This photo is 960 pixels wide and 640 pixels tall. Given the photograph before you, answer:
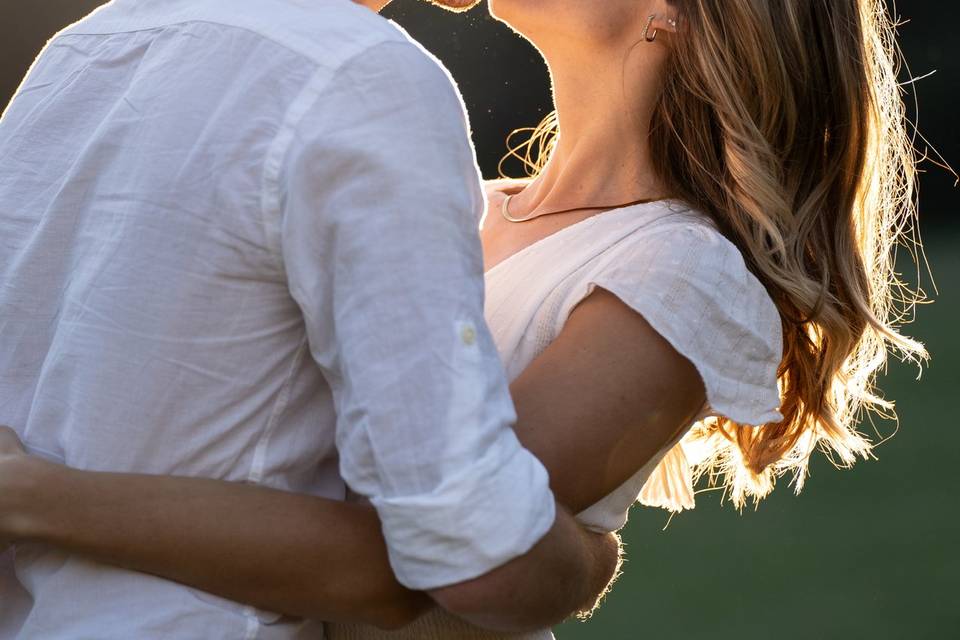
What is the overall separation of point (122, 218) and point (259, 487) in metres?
0.21

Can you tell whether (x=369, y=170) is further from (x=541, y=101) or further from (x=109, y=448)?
(x=541, y=101)

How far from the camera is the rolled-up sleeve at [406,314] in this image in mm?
740

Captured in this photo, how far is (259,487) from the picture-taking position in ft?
2.78

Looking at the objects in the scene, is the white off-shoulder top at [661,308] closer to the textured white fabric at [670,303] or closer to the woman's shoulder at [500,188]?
the textured white fabric at [670,303]

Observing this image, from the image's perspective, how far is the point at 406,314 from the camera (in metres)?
0.74

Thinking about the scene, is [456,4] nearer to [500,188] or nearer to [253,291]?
[253,291]

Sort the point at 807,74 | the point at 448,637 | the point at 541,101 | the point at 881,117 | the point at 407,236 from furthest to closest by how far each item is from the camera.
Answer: the point at 541,101 → the point at 881,117 → the point at 807,74 → the point at 448,637 → the point at 407,236

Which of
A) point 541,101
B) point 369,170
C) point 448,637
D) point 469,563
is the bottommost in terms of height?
point 541,101

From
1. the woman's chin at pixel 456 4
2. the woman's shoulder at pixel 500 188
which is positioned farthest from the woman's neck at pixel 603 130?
the woman's chin at pixel 456 4

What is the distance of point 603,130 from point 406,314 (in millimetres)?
994

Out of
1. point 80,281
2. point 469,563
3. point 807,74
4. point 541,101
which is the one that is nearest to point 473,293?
point 469,563

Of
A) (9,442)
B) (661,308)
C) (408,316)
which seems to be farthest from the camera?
(661,308)

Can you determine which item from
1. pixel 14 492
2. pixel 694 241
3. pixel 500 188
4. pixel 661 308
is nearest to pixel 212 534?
A: pixel 14 492

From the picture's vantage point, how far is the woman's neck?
162cm
